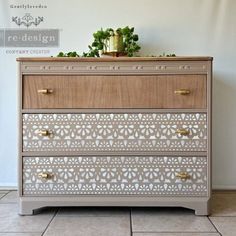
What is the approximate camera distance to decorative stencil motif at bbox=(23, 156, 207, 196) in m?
2.03

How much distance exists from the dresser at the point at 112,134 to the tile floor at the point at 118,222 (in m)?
0.08

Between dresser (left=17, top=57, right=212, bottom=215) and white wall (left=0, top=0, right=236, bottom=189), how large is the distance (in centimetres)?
66

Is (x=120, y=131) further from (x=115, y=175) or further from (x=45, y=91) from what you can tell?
(x=45, y=91)

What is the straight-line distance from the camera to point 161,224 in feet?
6.26

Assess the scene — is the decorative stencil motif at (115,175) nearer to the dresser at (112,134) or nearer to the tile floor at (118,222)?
the dresser at (112,134)

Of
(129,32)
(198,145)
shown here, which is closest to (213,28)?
(129,32)

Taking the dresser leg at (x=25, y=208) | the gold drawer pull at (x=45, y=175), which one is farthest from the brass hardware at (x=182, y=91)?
the dresser leg at (x=25, y=208)

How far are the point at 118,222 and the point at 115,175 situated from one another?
0.27m

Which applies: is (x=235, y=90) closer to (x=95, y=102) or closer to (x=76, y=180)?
(x=95, y=102)

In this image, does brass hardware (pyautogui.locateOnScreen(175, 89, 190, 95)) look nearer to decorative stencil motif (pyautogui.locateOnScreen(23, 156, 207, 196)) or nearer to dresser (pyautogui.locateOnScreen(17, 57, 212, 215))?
dresser (pyautogui.locateOnScreen(17, 57, 212, 215))

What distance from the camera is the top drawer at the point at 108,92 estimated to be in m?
2.01

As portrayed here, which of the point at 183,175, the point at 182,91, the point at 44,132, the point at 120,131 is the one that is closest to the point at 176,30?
the point at 182,91

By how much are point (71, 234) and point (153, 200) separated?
55 centimetres

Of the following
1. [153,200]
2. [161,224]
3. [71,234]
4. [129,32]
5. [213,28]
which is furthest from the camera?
[213,28]
